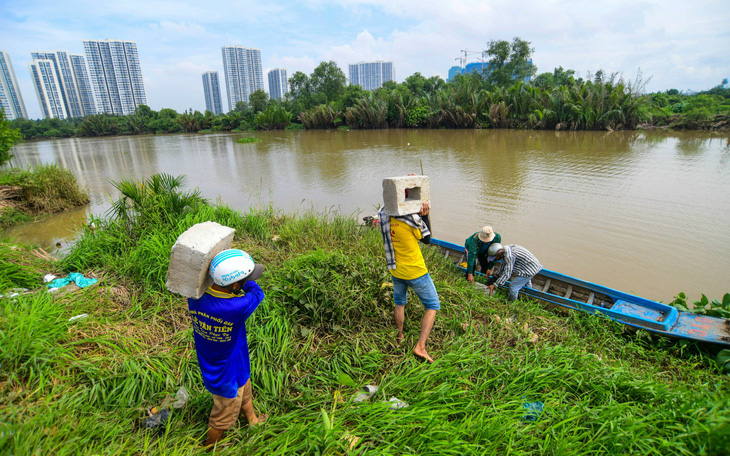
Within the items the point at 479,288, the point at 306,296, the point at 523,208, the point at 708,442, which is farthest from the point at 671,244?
the point at 306,296

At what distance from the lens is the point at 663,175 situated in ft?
37.5

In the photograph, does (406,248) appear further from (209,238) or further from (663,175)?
(663,175)

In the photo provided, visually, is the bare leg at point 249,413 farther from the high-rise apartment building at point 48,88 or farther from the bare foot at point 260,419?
the high-rise apartment building at point 48,88

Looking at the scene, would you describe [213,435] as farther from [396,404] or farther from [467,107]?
[467,107]

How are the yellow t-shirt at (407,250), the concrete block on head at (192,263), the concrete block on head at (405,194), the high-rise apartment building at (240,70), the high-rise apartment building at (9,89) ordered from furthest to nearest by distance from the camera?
the high-rise apartment building at (240,70) < the high-rise apartment building at (9,89) < the yellow t-shirt at (407,250) < the concrete block on head at (405,194) < the concrete block on head at (192,263)

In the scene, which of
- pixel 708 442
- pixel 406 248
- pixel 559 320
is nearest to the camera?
pixel 708 442

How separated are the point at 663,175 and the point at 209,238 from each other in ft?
47.2

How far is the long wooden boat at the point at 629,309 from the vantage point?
138 inches

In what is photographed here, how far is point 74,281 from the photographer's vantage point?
378 centimetres

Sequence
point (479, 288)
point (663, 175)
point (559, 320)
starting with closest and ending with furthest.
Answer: point (559, 320), point (479, 288), point (663, 175)

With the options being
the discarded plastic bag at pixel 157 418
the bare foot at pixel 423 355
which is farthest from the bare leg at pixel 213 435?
the bare foot at pixel 423 355

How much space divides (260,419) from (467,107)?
98.4 feet

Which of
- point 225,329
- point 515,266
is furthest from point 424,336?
point 515,266

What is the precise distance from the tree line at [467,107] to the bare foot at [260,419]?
1072 inches
